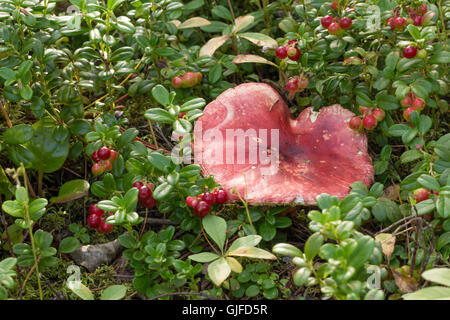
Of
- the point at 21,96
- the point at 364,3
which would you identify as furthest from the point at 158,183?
the point at 364,3

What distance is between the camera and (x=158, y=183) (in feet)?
7.54

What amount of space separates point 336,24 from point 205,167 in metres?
0.97

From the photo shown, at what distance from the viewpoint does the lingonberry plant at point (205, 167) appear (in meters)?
2.06

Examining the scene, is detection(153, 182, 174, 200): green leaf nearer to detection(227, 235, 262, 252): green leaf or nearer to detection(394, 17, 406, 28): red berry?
detection(227, 235, 262, 252): green leaf

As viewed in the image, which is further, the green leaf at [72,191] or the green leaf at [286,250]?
the green leaf at [72,191]

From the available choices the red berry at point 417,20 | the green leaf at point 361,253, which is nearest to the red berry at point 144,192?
the green leaf at point 361,253

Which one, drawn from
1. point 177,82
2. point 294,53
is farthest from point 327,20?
point 177,82

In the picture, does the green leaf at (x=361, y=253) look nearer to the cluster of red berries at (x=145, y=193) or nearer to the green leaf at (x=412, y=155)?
the green leaf at (x=412, y=155)

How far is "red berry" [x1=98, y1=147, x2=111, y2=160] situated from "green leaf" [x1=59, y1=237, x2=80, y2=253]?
381 millimetres

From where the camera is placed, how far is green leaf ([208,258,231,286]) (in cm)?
197

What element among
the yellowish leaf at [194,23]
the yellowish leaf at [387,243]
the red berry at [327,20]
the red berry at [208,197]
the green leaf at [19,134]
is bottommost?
the yellowish leaf at [387,243]

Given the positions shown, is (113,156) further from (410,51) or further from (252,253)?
(410,51)

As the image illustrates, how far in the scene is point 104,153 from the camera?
A: 2.29 meters

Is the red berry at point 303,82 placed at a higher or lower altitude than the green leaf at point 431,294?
higher
